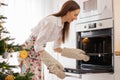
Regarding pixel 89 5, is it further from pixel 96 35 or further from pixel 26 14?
pixel 26 14

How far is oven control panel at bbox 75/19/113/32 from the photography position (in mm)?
2103

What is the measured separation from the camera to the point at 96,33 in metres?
2.27

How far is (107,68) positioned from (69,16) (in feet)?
2.18

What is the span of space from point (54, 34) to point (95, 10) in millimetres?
743

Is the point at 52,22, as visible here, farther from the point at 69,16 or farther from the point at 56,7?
the point at 56,7

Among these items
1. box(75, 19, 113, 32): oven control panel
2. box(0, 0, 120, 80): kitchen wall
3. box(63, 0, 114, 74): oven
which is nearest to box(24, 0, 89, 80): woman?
box(63, 0, 114, 74): oven

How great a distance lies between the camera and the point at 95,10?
7.51ft

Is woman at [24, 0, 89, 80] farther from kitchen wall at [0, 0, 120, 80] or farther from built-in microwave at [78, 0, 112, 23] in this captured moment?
kitchen wall at [0, 0, 120, 80]

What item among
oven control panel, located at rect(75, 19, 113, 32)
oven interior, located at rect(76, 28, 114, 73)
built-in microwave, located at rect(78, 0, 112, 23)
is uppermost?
built-in microwave, located at rect(78, 0, 112, 23)

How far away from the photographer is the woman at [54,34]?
1563 millimetres

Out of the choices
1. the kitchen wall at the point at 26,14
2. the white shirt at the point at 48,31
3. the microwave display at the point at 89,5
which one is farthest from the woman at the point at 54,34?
the kitchen wall at the point at 26,14

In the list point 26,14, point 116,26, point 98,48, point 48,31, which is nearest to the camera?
point 48,31

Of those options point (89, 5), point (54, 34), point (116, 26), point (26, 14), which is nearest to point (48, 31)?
point (54, 34)

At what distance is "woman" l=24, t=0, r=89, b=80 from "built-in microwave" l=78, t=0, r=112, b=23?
0.48 metres
